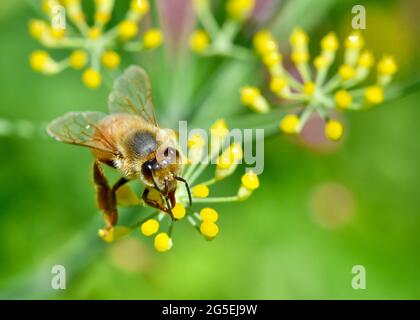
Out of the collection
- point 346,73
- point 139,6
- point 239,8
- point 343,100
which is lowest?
point 343,100

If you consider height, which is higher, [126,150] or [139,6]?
[139,6]

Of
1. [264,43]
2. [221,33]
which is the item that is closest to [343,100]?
[264,43]

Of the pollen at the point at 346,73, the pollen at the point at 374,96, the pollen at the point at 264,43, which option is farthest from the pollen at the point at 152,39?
the pollen at the point at 374,96

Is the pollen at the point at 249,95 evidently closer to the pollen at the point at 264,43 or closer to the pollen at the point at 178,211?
the pollen at the point at 264,43

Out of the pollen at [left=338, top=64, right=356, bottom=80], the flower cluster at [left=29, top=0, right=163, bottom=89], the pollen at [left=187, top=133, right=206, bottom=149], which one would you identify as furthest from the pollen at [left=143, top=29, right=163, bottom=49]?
the pollen at [left=338, top=64, right=356, bottom=80]

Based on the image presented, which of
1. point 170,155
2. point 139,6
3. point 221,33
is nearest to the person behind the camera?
point 170,155

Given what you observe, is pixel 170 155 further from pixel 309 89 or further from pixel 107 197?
pixel 309 89

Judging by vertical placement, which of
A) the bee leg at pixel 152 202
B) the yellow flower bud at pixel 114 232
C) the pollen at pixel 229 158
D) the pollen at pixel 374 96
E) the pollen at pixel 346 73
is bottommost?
the yellow flower bud at pixel 114 232

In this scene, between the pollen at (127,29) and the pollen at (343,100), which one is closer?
the pollen at (343,100)
